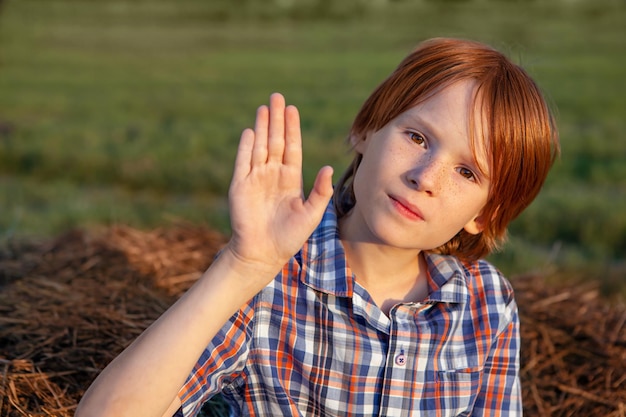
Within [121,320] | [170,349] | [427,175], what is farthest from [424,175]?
[121,320]

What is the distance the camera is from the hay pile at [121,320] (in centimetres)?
285

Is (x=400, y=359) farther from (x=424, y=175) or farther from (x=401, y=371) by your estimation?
(x=424, y=175)

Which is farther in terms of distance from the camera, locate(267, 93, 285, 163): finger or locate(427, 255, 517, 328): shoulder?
locate(427, 255, 517, 328): shoulder

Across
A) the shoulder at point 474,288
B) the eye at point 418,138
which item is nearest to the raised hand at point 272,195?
the eye at point 418,138

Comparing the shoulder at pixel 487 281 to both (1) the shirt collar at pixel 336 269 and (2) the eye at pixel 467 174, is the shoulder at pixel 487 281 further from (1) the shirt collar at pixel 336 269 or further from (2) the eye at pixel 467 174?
(2) the eye at pixel 467 174

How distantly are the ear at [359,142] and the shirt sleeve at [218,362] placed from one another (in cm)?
67

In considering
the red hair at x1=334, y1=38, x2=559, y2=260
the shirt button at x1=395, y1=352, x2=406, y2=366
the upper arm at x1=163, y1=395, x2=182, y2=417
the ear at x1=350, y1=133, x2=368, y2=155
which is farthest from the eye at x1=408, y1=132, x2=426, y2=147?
the upper arm at x1=163, y1=395, x2=182, y2=417

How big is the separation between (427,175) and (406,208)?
0.11 meters

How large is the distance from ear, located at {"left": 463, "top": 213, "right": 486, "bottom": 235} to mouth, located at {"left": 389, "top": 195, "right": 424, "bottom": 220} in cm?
43

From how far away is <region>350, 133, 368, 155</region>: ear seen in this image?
2551mm

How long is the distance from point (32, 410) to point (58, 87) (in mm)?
11055

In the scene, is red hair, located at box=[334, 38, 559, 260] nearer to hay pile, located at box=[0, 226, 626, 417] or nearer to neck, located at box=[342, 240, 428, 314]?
neck, located at box=[342, 240, 428, 314]

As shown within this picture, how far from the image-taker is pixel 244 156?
74.1 inches

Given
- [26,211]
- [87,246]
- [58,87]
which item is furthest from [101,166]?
[58,87]
